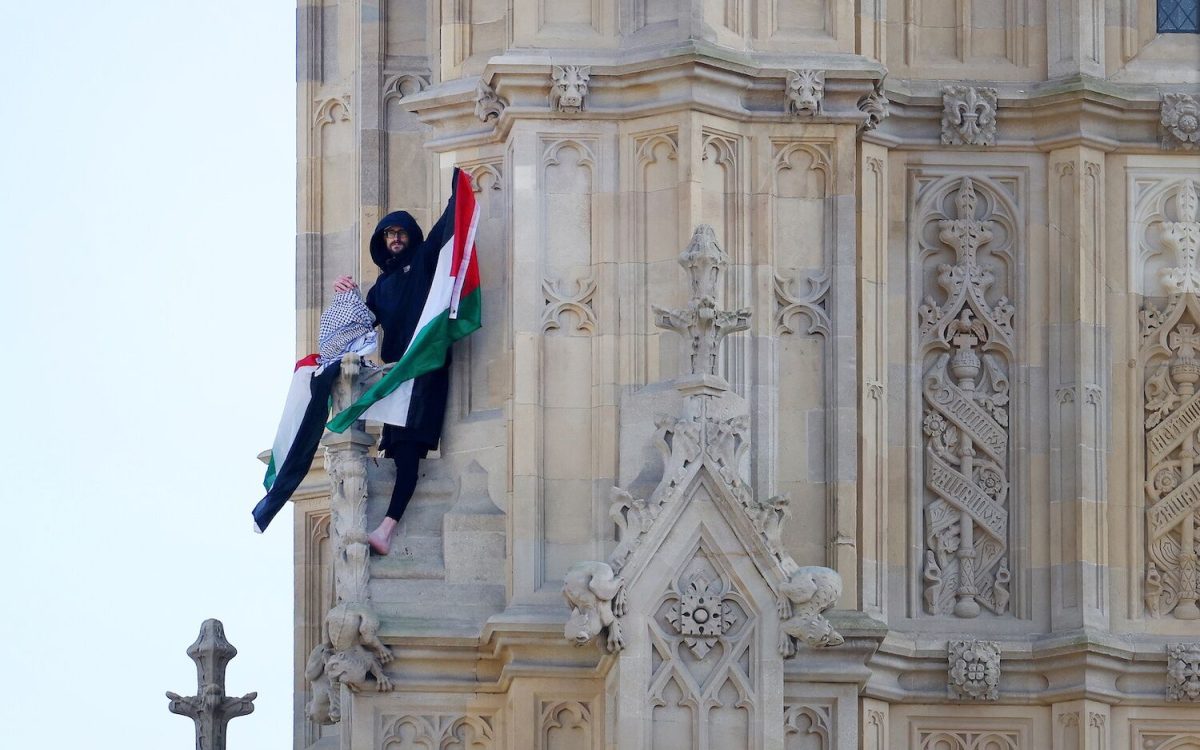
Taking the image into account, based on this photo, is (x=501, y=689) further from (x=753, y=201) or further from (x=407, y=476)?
(x=753, y=201)

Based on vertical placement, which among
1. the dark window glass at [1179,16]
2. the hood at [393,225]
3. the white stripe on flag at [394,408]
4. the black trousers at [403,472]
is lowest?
the black trousers at [403,472]

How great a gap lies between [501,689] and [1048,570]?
159 inches

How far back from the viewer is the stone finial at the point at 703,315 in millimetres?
32188

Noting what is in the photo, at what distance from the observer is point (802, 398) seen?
109 ft

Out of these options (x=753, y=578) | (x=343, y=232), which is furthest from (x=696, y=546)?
(x=343, y=232)

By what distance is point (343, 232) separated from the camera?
39.7 meters

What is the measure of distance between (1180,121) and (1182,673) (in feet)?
13.0

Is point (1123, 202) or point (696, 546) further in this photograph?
point (1123, 202)

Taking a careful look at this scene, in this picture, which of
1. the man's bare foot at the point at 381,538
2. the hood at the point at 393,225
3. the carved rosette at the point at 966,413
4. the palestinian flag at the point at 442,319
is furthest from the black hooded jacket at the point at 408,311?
the carved rosette at the point at 966,413

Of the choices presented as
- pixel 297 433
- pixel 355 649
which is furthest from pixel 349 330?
pixel 355 649

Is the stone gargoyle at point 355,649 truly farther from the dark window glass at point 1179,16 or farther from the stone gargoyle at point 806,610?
the dark window glass at point 1179,16

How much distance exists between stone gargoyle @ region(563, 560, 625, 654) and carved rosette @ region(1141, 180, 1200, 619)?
4.56 metres

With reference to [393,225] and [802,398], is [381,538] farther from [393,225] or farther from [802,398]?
[802,398]

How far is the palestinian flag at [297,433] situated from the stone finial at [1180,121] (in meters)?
6.26
